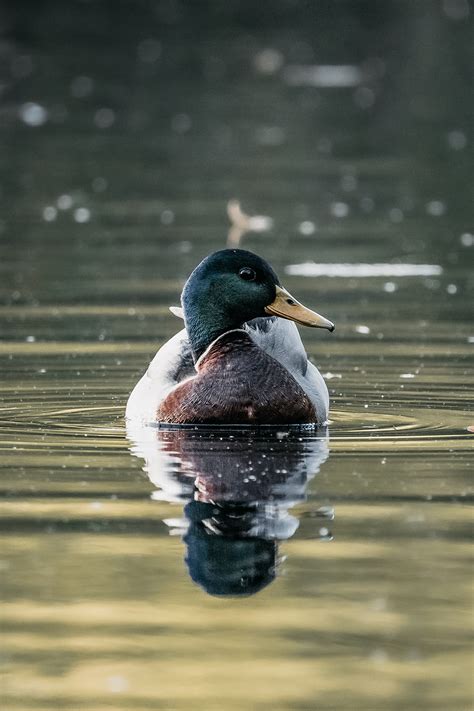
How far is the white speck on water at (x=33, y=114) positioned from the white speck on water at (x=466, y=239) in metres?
11.4

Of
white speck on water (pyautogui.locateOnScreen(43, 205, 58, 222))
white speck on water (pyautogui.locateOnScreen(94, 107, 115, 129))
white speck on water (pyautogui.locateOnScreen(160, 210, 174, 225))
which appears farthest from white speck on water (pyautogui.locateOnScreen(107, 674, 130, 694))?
white speck on water (pyautogui.locateOnScreen(94, 107, 115, 129))

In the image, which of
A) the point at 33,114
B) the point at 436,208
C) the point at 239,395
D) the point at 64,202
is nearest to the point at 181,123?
the point at 33,114

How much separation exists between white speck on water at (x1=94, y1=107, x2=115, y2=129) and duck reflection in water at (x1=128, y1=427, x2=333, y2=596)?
18410 millimetres

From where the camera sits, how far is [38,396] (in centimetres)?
1071

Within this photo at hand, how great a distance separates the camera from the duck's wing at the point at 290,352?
10086 millimetres

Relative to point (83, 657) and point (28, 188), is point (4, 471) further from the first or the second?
point (28, 188)

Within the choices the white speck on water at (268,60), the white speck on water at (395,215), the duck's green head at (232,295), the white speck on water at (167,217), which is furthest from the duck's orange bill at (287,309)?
the white speck on water at (268,60)

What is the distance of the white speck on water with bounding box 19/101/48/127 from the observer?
27.9 m

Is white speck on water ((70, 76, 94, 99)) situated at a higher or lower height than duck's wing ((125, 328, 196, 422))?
lower

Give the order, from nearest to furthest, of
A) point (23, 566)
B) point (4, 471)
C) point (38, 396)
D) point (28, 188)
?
point (23, 566) → point (4, 471) → point (38, 396) → point (28, 188)

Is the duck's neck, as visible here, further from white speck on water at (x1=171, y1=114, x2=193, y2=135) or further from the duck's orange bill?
white speck on water at (x1=171, y1=114, x2=193, y2=135)

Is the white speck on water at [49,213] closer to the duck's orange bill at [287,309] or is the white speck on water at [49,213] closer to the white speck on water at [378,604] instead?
the duck's orange bill at [287,309]

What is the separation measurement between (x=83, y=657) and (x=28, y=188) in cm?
1542

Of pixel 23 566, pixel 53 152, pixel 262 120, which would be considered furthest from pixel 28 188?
pixel 23 566
